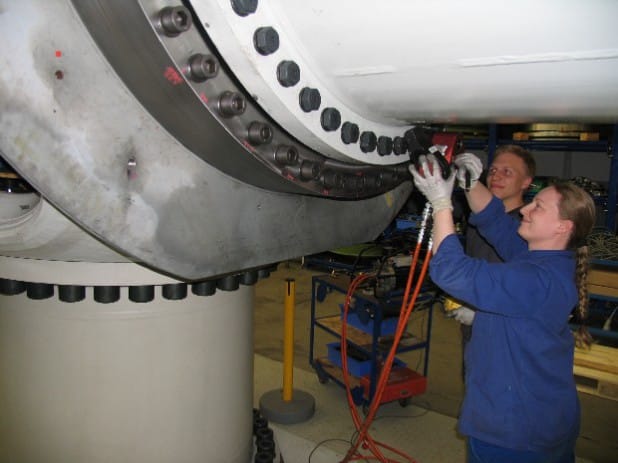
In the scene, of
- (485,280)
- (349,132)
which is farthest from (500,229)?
(349,132)

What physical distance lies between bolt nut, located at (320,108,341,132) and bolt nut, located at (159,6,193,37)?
25cm

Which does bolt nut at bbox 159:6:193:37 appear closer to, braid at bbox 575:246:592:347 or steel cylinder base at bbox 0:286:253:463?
steel cylinder base at bbox 0:286:253:463

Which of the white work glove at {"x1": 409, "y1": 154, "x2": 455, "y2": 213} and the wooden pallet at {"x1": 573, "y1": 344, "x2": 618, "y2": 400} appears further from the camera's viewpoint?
the wooden pallet at {"x1": 573, "y1": 344, "x2": 618, "y2": 400}

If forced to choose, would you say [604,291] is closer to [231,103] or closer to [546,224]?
[546,224]

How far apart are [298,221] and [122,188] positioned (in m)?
0.42

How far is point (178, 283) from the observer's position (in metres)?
1.21

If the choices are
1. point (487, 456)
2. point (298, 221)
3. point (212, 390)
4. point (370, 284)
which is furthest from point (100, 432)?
point (370, 284)

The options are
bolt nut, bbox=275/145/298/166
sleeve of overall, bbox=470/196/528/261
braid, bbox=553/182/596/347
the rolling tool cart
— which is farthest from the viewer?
the rolling tool cart

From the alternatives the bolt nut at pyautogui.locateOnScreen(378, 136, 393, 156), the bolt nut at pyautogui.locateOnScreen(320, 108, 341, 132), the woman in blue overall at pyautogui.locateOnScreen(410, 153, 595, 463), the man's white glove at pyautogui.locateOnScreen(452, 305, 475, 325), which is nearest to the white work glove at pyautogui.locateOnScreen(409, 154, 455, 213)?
the woman in blue overall at pyautogui.locateOnScreen(410, 153, 595, 463)

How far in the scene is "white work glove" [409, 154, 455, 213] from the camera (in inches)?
45.3

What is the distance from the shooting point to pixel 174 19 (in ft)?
1.91

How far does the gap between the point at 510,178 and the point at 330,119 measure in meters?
1.49

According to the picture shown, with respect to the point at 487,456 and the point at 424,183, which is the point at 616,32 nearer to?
the point at 424,183

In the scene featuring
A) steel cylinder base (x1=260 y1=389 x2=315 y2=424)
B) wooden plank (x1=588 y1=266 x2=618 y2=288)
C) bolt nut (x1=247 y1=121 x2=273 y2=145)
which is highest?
bolt nut (x1=247 y1=121 x2=273 y2=145)
